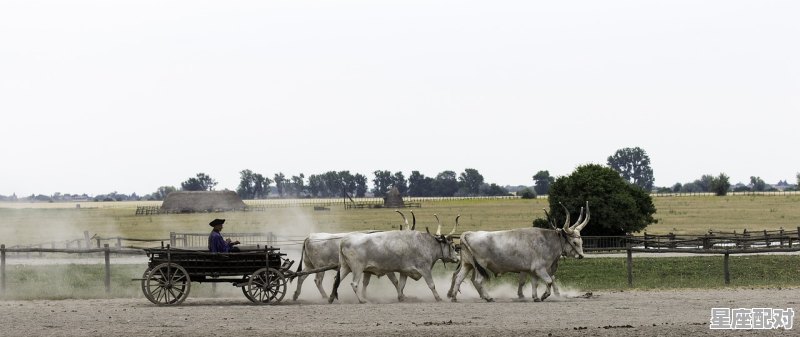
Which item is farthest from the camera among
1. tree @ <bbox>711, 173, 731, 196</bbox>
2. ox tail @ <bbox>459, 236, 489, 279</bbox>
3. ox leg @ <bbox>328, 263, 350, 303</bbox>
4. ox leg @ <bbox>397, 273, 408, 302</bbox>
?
tree @ <bbox>711, 173, 731, 196</bbox>

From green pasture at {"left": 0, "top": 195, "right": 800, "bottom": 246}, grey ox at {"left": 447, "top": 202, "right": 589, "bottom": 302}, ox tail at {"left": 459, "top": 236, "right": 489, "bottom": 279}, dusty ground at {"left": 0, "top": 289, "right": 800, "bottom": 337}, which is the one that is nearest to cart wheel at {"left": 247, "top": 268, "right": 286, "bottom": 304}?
dusty ground at {"left": 0, "top": 289, "right": 800, "bottom": 337}

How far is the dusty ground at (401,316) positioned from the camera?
16.8 metres

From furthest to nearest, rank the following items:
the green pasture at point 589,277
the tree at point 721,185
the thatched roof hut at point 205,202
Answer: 1. the tree at point 721,185
2. the thatched roof hut at point 205,202
3. the green pasture at point 589,277

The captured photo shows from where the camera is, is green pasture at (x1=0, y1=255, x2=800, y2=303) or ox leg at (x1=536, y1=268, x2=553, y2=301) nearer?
ox leg at (x1=536, y1=268, x2=553, y2=301)

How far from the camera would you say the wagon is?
21.7 metres

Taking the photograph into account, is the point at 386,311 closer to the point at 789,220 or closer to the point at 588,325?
the point at 588,325

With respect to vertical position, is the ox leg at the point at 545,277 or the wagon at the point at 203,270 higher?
the wagon at the point at 203,270

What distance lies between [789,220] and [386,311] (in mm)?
67551

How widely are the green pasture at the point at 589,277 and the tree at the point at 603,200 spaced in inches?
544

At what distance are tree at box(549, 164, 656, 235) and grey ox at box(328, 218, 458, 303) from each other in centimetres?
2812

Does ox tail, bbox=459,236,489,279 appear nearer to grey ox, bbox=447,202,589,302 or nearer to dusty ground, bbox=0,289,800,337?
grey ox, bbox=447,202,589,302

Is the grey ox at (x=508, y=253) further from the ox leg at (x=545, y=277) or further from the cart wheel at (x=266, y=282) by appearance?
the cart wheel at (x=266, y=282)

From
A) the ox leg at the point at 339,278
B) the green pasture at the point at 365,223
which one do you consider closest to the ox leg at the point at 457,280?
the ox leg at the point at 339,278

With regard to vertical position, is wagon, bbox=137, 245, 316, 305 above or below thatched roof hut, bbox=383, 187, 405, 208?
below
